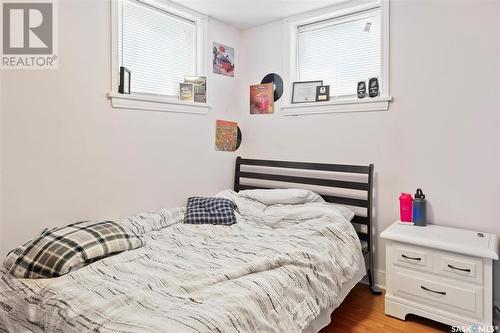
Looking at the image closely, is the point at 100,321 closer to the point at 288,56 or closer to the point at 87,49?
the point at 87,49

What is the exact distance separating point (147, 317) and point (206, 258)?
66 centimetres

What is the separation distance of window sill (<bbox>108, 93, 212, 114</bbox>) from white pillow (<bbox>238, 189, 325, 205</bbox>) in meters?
0.95

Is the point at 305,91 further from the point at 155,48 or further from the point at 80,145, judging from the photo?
the point at 80,145

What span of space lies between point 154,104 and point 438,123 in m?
2.23

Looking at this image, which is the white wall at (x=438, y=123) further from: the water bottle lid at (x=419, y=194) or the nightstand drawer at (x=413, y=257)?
the nightstand drawer at (x=413, y=257)

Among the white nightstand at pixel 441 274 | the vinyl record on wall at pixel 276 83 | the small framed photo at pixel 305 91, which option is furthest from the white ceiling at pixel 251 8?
the white nightstand at pixel 441 274

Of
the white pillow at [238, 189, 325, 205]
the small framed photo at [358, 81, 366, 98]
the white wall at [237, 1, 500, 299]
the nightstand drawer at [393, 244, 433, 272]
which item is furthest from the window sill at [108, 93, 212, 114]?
the nightstand drawer at [393, 244, 433, 272]

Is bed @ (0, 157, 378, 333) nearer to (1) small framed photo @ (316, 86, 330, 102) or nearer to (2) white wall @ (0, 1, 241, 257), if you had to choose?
(2) white wall @ (0, 1, 241, 257)

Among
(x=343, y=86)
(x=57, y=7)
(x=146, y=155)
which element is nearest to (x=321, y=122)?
(x=343, y=86)

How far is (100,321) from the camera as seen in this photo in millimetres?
1266

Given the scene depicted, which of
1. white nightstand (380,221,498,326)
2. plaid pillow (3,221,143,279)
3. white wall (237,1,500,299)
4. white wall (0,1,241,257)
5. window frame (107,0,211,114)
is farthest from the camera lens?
window frame (107,0,211,114)

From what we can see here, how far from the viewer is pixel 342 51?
301cm

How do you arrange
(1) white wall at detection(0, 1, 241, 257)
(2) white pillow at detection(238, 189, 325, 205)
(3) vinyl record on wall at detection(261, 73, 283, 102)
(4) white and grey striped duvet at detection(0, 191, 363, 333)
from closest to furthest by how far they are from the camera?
(4) white and grey striped duvet at detection(0, 191, 363, 333)
(1) white wall at detection(0, 1, 241, 257)
(2) white pillow at detection(238, 189, 325, 205)
(3) vinyl record on wall at detection(261, 73, 283, 102)

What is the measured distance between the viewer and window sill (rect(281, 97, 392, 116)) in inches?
105
